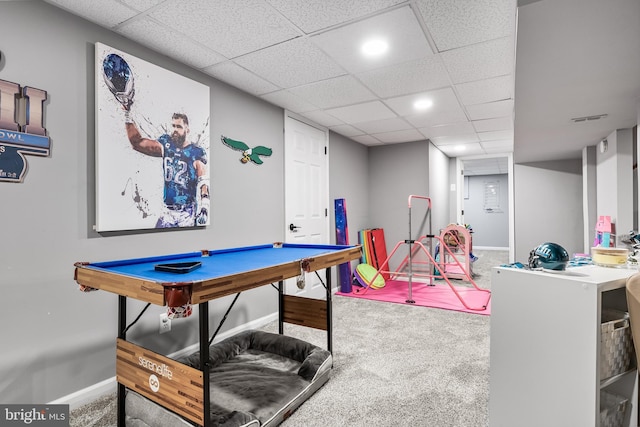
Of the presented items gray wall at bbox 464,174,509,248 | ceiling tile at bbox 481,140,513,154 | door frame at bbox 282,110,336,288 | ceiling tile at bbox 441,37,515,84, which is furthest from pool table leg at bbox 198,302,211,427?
gray wall at bbox 464,174,509,248

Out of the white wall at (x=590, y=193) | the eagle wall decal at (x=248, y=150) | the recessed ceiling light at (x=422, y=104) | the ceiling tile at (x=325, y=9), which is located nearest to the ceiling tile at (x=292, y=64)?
the ceiling tile at (x=325, y=9)

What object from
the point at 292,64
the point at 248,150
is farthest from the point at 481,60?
the point at 248,150

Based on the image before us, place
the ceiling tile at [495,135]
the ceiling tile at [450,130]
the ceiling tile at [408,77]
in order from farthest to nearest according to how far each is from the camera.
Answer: the ceiling tile at [495,135]
the ceiling tile at [450,130]
the ceiling tile at [408,77]

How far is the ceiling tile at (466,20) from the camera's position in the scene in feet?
5.82

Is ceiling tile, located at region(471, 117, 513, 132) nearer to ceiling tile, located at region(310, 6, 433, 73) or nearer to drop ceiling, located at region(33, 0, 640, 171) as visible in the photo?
drop ceiling, located at region(33, 0, 640, 171)

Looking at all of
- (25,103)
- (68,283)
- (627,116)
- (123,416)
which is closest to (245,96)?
(25,103)

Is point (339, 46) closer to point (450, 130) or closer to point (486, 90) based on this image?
point (486, 90)

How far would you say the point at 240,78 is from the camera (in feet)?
9.12

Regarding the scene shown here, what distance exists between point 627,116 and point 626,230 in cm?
112

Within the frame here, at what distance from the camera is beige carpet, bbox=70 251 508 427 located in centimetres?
173

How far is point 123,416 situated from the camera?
1.66 meters

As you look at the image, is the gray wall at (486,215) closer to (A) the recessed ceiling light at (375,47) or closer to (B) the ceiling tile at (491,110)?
(B) the ceiling tile at (491,110)

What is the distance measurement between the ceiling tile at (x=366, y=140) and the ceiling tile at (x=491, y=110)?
5.08ft

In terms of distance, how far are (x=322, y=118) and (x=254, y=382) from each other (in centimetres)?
302
